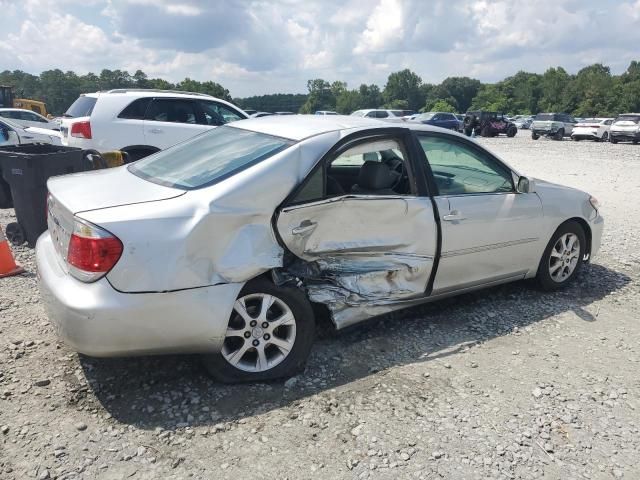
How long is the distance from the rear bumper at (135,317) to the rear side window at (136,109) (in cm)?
598

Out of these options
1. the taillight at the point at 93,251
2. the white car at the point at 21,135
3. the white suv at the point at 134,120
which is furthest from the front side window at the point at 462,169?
the white car at the point at 21,135

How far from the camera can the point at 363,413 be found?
3.07 m

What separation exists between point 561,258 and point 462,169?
1396 millimetres

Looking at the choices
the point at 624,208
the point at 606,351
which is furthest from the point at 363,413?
the point at 624,208

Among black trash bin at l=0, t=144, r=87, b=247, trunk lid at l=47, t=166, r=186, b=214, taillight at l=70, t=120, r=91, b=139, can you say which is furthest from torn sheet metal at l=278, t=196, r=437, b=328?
taillight at l=70, t=120, r=91, b=139

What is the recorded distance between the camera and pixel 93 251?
2840 mm

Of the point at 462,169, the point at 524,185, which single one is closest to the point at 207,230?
the point at 462,169

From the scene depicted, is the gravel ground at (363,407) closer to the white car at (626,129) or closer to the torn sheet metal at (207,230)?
the torn sheet metal at (207,230)

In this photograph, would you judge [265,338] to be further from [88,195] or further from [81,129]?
[81,129]

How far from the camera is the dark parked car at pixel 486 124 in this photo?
1437 inches

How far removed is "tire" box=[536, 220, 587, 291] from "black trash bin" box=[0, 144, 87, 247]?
4983 mm

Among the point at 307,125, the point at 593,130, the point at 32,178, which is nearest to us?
the point at 307,125

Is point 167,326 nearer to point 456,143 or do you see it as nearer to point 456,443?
point 456,443

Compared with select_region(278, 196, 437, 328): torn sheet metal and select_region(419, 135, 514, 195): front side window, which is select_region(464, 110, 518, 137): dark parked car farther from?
select_region(278, 196, 437, 328): torn sheet metal
